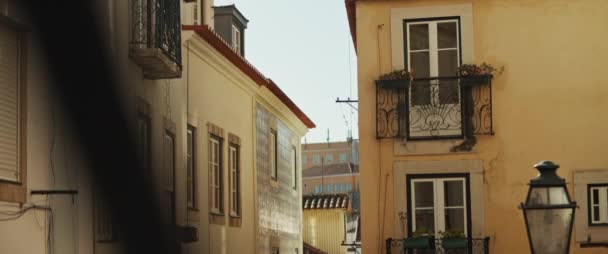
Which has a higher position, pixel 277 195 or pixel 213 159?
pixel 213 159

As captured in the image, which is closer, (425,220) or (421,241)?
(421,241)

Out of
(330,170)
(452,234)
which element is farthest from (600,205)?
(330,170)

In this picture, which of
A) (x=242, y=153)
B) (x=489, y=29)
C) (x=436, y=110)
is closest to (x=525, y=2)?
(x=489, y=29)

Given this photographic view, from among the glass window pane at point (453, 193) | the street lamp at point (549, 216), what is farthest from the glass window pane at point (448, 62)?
the street lamp at point (549, 216)

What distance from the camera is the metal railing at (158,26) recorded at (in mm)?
11984

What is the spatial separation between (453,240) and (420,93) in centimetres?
278

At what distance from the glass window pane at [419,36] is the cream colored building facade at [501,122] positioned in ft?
0.10

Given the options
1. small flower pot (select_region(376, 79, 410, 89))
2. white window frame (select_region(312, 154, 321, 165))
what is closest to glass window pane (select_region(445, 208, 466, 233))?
small flower pot (select_region(376, 79, 410, 89))

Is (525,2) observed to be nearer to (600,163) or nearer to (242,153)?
(600,163)

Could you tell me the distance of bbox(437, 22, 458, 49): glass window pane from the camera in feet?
64.1

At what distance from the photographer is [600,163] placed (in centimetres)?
1916

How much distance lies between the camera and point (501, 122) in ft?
64.2

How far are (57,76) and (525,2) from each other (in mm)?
18911

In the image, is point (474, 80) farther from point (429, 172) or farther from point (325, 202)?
point (325, 202)
